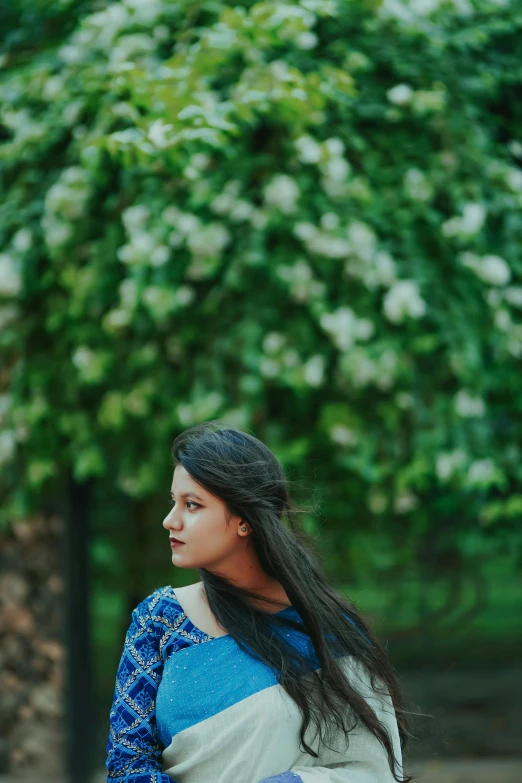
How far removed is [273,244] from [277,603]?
1.76 m

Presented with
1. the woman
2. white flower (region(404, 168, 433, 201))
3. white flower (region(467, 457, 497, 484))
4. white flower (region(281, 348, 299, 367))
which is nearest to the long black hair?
the woman

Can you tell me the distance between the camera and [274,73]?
3.00 metres

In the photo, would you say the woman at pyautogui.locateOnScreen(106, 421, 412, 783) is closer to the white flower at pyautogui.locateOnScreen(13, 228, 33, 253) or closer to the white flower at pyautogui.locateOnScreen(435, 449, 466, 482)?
the white flower at pyautogui.locateOnScreen(435, 449, 466, 482)

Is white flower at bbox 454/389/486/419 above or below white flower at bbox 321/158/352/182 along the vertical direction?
below

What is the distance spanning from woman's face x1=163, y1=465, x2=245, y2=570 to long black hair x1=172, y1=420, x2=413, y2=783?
14 millimetres

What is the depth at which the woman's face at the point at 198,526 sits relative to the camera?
5.61 ft

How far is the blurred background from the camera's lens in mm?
3123

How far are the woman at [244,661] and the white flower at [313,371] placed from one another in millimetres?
1310

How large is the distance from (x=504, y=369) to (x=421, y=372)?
30cm

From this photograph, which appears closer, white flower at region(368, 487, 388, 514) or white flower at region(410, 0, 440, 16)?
white flower at region(410, 0, 440, 16)

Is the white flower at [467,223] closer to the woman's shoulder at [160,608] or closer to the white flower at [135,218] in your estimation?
the white flower at [135,218]

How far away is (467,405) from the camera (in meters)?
3.27

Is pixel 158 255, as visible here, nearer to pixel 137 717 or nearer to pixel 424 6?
pixel 424 6

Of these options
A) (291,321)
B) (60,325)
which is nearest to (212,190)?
(291,321)
